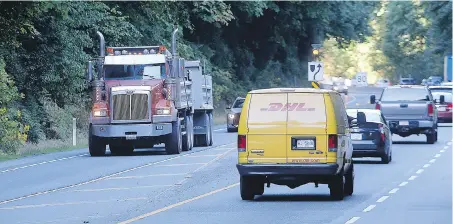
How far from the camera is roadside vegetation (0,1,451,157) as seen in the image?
43625 mm

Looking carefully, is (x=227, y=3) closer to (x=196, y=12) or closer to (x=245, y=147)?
(x=196, y=12)

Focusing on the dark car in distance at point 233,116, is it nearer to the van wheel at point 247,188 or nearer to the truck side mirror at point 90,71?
the truck side mirror at point 90,71

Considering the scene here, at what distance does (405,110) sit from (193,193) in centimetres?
2189

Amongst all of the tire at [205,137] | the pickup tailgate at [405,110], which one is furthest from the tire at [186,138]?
the pickup tailgate at [405,110]

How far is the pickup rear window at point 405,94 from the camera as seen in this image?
45.1 m

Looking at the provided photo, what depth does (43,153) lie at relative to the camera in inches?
1538

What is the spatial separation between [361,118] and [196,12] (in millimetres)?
42268

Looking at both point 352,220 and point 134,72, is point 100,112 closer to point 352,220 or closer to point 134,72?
point 134,72

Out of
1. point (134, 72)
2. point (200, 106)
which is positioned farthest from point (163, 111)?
point (200, 106)

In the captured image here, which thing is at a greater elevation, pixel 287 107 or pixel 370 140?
pixel 287 107

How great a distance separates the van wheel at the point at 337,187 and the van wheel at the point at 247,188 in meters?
1.36

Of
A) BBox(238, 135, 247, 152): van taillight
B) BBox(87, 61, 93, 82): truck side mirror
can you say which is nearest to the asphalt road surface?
BBox(238, 135, 247, 152): van taillight

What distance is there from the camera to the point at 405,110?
44812 mm

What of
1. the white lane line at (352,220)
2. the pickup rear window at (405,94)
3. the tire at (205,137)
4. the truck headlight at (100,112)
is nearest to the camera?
the white lane line at (352,220)
